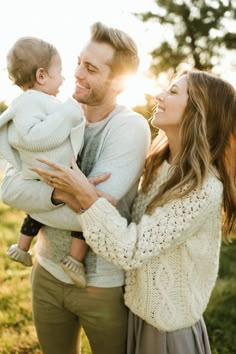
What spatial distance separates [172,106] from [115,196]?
45 cm

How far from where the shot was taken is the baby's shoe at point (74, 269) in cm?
225

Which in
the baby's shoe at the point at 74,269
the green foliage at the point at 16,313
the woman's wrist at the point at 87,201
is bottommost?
the green foliage at the point at 16,313

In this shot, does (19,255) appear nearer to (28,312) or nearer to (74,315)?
(74,315)

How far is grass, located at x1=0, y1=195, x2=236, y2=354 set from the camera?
3764 mm

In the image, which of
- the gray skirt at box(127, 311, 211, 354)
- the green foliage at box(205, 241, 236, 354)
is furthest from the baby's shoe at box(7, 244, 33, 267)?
the green foliage at box(205, 241, 236, 354)

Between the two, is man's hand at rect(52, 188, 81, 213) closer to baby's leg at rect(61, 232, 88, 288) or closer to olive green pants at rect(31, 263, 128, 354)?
baby's leg at rect(61, 232, 88, 288)

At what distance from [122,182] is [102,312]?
611 millimetres

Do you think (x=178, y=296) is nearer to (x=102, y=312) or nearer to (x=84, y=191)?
(x=102, y=312)

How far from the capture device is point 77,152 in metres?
2.24

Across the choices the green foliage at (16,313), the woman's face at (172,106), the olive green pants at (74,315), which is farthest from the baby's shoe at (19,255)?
the green foliage at (16,313)

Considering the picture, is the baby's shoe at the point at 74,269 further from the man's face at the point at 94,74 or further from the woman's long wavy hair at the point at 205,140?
the man's face at the point at 94,74

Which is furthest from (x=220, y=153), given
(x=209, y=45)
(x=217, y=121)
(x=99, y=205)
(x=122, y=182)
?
(x=209, y=45)

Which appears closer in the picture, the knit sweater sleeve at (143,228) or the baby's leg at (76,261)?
the knit sweater sleeve at (143,228)

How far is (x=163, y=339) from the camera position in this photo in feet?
7.50
